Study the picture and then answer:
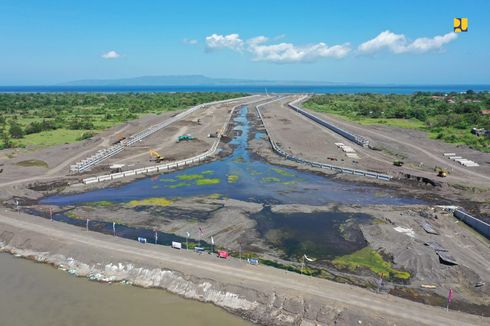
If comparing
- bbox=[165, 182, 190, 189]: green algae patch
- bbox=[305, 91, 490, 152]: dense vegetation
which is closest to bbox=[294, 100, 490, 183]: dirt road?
bbox=[305, 91, 490, 152]: dense vegetation

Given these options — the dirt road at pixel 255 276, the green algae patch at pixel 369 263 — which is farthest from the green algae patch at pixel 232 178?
the green algae patch at pixel 369 263

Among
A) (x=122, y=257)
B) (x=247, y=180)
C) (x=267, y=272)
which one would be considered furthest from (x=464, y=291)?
(x=247, y=180)

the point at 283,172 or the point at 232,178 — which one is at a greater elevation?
the point at 283,172

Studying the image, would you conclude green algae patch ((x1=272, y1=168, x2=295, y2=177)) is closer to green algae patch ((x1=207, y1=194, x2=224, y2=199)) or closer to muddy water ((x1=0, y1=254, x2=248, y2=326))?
green algae patch ((x1=207, y1=194, x2=224, y2=199))

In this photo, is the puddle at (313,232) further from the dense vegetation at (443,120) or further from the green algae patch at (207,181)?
the dense vegetation at (443,120)

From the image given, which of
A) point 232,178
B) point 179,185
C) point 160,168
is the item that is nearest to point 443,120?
point 232,178

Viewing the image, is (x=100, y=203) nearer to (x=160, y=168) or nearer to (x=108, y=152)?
(x=160, y=168)

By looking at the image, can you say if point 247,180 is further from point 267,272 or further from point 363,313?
point 363,313
